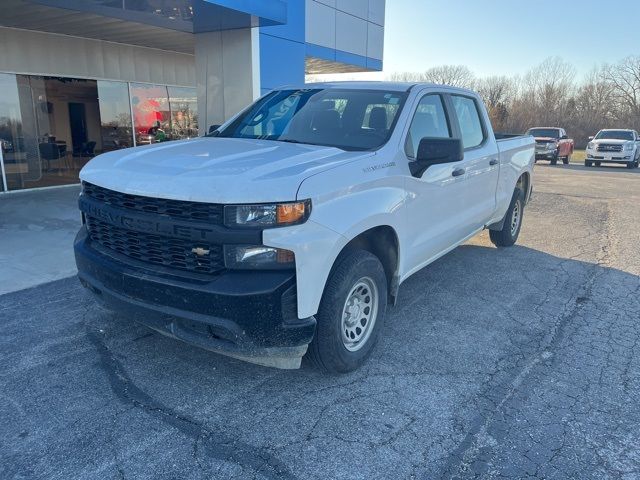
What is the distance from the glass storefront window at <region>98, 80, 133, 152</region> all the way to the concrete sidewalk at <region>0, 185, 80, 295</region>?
11.5 ft

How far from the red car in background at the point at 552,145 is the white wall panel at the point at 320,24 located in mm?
12747

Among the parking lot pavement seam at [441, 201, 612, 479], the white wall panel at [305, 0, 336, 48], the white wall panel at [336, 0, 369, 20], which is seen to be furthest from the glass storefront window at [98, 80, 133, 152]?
the parking lot pavement seam at [441, 201, 612, 479]

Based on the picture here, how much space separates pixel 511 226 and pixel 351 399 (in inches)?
188

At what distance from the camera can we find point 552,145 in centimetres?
2514

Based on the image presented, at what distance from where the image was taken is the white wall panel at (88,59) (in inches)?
440

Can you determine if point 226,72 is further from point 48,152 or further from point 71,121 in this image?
point 71,121

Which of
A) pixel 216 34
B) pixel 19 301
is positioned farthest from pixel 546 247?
pixel 216 34

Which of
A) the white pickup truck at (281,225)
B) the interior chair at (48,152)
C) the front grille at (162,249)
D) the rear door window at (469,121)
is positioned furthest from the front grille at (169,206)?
the interior chair at (48,152)

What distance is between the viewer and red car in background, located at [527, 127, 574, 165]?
25.2 m

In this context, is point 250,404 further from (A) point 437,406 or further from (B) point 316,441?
(A) point 437,406

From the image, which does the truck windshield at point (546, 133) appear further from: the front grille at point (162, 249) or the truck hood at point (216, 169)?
the front grille at point (162, 249)

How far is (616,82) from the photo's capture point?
56875 mm

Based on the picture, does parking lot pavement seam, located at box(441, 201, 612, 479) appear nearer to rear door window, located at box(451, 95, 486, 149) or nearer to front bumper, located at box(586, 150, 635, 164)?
rear door window, located at box(451, 95, 486, 149)

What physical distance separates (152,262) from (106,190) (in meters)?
0.63
